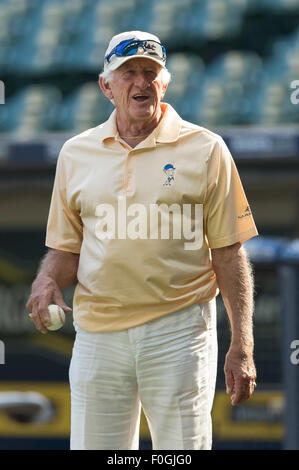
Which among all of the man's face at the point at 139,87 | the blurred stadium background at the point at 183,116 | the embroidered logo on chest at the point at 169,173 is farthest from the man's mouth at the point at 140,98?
the blurred stadium background at the point at 183,116

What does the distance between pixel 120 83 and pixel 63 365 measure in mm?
5046

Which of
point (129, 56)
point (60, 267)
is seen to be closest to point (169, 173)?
point (129, 56)

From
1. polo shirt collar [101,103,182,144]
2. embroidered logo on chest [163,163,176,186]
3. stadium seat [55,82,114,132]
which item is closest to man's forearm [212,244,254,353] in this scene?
embroidered logo on chest [163,163,176,186]

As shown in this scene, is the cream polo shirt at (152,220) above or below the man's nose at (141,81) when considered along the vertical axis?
below

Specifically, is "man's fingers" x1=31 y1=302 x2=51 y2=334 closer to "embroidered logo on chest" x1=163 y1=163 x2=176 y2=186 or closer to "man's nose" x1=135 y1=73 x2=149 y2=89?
"embroidered logo on chest" x1=163 y1=163 x2=176 y2=186

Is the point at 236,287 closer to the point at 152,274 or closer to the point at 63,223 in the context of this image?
the point at 152,274

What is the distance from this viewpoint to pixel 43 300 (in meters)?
2.43

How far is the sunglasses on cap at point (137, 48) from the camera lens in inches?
94.0

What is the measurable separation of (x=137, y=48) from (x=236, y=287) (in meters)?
0.74

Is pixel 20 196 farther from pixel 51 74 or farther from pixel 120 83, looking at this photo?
pixel 120 83

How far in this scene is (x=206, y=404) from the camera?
2.39 meters

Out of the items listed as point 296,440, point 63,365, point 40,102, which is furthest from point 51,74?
point 296,440

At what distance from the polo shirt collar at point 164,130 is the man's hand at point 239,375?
63 centimetres

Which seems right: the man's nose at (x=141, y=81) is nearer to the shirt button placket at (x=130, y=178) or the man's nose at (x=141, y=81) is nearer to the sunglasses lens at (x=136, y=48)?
the sunglasses lens at (x=136, y=48)
